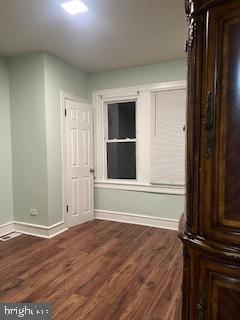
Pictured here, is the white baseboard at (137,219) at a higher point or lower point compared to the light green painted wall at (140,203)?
lower

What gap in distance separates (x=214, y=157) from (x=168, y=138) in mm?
2857

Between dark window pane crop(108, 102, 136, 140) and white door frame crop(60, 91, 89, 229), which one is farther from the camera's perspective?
dark window pane crop(108, 102, 136, 140)

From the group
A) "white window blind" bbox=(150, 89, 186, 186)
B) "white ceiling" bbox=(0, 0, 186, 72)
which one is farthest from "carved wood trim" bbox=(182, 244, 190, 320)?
"white window blind" bbox=(150, 89, 186, 186)

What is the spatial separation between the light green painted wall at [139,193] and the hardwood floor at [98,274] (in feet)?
1.37

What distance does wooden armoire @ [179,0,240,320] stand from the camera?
91cm

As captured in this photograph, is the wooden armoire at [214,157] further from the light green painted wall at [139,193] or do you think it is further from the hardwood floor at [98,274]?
the light green painted wall at [139,193]

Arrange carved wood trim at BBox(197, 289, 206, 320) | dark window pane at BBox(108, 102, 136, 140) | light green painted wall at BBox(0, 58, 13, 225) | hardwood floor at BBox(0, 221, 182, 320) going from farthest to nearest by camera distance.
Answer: dark window pane at BBox(108, 102, 136, 140) < light green painted wall at BBox(0, 58, 13, 225) < hardwood floor at BBox(0, 221, 182, 320) < carved wood trim at BBox(197, 289, 206, 320)

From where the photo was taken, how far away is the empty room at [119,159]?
0.96 meters

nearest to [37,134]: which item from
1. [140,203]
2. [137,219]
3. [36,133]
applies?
[36,133]

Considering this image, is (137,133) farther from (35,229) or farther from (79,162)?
(35,229)

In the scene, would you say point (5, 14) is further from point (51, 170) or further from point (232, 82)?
point (232, 82)

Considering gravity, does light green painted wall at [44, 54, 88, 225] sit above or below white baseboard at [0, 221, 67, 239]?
above

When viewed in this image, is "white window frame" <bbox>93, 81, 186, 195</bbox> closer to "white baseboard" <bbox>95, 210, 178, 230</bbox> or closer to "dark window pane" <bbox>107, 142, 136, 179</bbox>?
"dark window pane" <bbox>107, 142, 136, 179</bbox>

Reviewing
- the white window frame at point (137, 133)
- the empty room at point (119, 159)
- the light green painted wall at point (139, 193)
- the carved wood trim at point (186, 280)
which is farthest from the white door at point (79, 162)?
the carved wood trim at point (186, 280)
